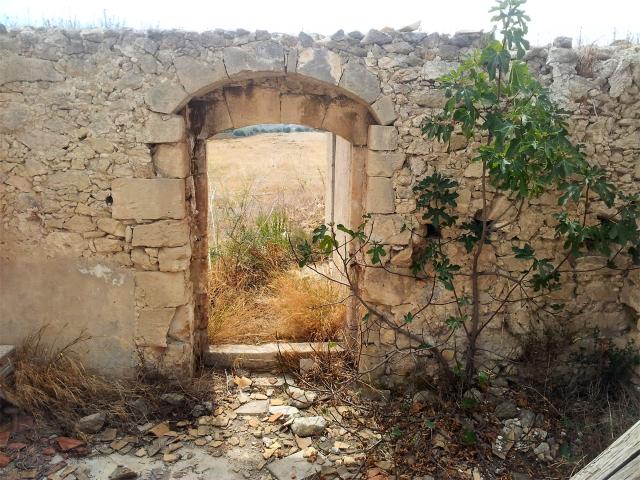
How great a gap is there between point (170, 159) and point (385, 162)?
1676mm

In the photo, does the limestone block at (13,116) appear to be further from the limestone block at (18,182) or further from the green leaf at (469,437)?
the green leaf at (469,437)

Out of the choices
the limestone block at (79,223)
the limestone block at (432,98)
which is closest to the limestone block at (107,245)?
the limestone block at (79,223)

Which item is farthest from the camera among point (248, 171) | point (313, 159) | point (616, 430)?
point (313, 159)

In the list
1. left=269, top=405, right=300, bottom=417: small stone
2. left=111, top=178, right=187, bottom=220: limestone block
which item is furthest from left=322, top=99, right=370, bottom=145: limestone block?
left=269, top=405, right=300, bottom=417: small stone

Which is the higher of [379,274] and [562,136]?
[562,136]

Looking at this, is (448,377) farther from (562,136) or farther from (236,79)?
(236,79)

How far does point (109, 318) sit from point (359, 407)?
7.11ft

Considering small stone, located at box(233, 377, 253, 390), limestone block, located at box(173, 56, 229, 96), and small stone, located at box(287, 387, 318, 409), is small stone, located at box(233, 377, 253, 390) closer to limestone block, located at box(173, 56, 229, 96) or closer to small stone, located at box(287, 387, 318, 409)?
small stone, located at box(287, 387, 318, 409)

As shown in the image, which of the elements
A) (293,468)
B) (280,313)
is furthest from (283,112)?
(293,468)

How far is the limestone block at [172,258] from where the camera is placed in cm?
437

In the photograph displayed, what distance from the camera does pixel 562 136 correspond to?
3.43 meters

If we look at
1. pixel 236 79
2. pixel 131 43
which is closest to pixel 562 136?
pixel 236 79

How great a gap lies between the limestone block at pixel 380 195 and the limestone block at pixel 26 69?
249 cm

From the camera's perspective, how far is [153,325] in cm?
448
